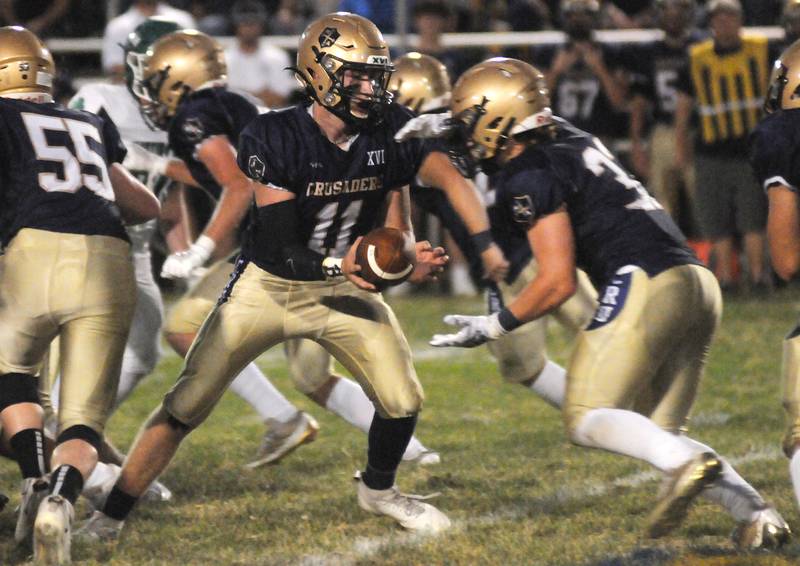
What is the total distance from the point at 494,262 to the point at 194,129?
1.09 metres

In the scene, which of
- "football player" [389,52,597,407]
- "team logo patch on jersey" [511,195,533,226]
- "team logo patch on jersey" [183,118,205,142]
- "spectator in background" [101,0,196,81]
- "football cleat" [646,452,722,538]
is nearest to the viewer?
"football cleat" [646,452,722,538]

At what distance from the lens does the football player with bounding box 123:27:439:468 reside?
187 inches

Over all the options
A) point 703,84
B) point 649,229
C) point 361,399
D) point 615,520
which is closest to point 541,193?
point 649,229

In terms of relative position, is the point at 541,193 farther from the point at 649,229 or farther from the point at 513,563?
the point at 513,563

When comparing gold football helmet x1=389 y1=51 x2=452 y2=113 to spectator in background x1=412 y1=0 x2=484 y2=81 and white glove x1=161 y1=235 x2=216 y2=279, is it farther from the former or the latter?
spectator in background x1=412 y1=0 x2=484 y2=81

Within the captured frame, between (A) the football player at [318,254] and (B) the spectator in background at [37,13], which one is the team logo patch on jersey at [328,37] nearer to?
(A) the football player at [318,254]

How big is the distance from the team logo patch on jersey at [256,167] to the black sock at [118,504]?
3.28ft

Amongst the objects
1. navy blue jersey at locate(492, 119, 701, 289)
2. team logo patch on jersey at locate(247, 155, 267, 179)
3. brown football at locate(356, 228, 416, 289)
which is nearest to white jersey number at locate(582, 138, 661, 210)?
navy blue jersey at locate(492, 119, 701, 289)

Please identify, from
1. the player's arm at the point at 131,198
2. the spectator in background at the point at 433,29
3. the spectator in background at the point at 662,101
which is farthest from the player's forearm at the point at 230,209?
the spectator in background at the point at 662,101

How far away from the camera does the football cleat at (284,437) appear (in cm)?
505

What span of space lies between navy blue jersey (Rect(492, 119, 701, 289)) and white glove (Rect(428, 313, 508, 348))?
0.27 metres

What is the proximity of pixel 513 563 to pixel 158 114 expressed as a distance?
2228 millimetres

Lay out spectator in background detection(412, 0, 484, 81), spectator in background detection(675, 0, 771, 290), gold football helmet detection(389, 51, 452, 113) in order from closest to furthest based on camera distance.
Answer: gold football helmet detection(389, 51, 452, 113) < spectator in background detection(675, 0, 771, 290) < spectator in background detection(412, 0, 484, 81)

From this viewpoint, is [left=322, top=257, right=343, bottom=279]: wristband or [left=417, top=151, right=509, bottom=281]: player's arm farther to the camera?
[left=417, top=151, right=509, bottom=281]: player's arm
